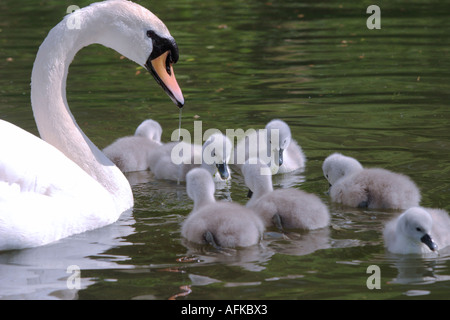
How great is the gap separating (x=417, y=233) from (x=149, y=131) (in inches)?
160

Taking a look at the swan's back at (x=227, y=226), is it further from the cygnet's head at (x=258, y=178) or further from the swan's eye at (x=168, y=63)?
the swan's eye at (x=168, y=63)

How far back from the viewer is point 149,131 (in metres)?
9.15

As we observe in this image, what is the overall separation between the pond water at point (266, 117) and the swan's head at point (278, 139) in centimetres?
24

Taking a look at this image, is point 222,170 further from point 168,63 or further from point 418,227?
point 418,227

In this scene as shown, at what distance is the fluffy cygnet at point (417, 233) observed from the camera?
568 centimetres

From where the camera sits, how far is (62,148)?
7238 mm

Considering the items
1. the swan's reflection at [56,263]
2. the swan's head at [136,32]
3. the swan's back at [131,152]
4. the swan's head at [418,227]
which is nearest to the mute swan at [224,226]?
the swan's reflection at [56,263]

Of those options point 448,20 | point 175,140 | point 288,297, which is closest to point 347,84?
point 175,140

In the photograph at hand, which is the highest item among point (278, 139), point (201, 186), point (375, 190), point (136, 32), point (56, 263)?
point (136, 32)

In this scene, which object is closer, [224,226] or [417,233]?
[417,233]

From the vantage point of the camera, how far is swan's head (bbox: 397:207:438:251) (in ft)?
18.6

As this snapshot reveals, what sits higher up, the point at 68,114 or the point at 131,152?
the point at 68,114

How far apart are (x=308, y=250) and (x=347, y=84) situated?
19.5 feet

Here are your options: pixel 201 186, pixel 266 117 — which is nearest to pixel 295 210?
pixel 201 186
